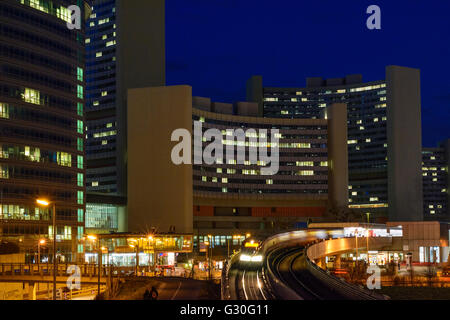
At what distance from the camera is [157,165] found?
193625mm

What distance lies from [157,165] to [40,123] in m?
57.5

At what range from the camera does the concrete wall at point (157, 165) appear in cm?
19125

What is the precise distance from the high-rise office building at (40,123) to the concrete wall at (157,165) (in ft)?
142

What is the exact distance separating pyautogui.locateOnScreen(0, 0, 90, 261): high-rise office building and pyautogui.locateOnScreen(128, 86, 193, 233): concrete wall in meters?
43.4

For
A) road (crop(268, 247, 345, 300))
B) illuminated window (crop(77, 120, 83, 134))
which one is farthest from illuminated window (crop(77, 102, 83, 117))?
road (crop(268, 247, 345, 300))

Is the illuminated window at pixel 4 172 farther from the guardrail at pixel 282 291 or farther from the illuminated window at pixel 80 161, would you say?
the guardrail at pixel 282 291

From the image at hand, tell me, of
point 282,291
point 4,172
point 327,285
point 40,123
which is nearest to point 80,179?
point 40,123

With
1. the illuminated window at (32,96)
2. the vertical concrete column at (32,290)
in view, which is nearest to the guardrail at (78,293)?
the vertical concrete column at (32,290)

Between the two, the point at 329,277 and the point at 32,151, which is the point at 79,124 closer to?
the point at 32,151

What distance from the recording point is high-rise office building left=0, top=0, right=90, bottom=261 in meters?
133
